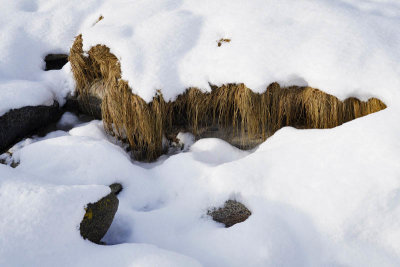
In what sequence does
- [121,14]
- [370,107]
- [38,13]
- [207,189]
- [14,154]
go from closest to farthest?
[207,189]
[370,107]
[14,154]
[121,14]
[38,13]

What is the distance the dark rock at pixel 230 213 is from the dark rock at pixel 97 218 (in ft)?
1.85

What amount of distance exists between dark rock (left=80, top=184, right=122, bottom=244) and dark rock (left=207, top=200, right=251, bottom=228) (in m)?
0.56

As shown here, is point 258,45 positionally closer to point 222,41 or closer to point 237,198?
point 222,41

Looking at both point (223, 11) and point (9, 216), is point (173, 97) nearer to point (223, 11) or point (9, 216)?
point (223, 11)

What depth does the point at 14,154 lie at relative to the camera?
8.38ft

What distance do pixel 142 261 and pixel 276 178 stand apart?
0.94 metres

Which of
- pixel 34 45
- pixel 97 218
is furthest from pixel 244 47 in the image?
pixel 34 45

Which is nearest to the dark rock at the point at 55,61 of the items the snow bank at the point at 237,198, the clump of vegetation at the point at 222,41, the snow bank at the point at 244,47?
the snow bank at the point at 244,47

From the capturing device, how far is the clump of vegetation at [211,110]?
2.41 metres

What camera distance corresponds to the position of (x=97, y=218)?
1.64 m

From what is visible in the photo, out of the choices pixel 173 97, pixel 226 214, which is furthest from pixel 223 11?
pixel 226 214

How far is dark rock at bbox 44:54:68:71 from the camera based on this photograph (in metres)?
3.50

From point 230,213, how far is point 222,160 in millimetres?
637

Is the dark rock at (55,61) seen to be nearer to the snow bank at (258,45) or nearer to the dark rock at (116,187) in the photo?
the snow bank at (258,45)
